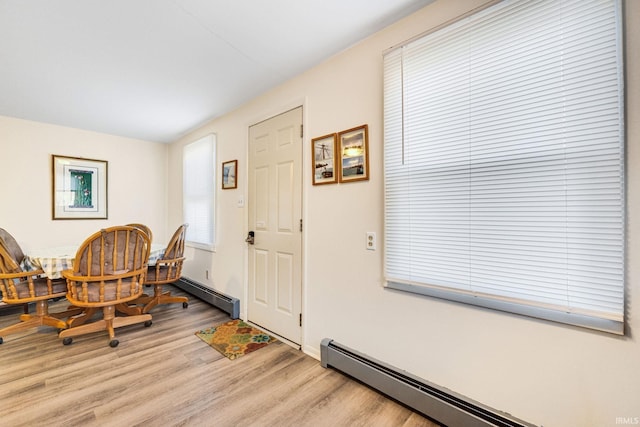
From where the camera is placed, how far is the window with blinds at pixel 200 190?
3.49 metres

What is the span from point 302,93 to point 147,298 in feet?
9.95

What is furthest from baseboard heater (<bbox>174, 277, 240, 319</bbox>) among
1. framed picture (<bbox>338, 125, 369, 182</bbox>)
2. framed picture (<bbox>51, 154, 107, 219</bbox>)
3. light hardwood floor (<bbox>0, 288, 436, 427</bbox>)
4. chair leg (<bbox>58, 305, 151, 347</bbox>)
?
framed picture (<bbox>338, 125, 369, 182</bbox>)

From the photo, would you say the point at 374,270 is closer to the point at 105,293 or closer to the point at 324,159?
the point at 324,159

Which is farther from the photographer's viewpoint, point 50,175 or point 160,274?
point 50,175

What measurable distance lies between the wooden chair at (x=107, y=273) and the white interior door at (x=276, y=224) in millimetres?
1038

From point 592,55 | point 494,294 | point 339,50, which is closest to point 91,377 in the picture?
point 494,294

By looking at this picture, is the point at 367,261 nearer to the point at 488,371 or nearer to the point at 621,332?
the point at 488,371

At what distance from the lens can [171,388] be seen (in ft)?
5.82

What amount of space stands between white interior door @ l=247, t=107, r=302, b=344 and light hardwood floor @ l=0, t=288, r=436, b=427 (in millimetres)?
360

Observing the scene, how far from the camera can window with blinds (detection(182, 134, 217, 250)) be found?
3.49 meters

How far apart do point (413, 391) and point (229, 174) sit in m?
2.73

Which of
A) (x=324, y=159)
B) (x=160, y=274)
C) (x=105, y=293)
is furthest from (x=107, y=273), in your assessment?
(x=324, y=159)

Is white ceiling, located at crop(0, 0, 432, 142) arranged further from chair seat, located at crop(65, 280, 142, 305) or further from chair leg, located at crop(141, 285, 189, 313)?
chair leg, located at crop(141, 285, 189, 313)

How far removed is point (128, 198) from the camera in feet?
13.7
